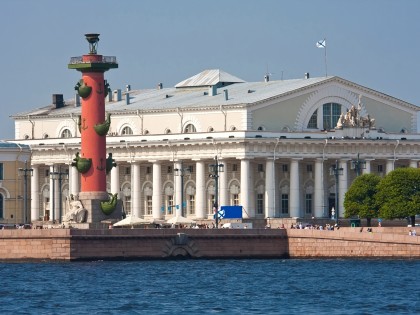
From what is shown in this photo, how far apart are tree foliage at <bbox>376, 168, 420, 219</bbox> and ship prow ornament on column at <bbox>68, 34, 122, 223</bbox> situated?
18.1 metres

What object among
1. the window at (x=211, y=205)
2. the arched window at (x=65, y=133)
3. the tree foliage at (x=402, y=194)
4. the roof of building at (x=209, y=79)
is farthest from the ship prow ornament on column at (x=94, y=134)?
the arched window at (x=65, y=133)

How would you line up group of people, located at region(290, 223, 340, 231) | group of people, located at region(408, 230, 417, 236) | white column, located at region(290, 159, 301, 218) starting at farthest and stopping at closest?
white column, located at region(290, 159, 301, 218), group of people, located at region(290, 223, 340, 231), group of people, located at region(408, 230, 417, 236)

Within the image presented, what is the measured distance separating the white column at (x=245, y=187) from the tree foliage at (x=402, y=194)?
1189cm

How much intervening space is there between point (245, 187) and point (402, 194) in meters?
13.8

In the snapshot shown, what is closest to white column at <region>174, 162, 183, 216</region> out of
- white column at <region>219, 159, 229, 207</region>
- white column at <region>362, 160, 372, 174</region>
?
white column at <region>219, 159, 229, 207</region>

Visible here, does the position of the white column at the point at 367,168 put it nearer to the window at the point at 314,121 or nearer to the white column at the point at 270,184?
the window at the point at 314,121

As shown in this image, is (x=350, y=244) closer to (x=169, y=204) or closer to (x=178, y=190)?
(x=178, y=190)

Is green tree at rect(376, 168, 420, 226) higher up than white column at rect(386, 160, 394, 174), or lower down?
lower down

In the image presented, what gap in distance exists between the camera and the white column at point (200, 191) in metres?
150

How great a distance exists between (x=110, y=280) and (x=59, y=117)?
53430 millimetres

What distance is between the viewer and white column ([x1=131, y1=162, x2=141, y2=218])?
15438cm

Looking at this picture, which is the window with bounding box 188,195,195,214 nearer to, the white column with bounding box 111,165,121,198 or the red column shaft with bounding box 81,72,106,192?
the white column with bounding box 111,165,121,198

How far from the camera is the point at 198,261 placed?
124125 millimetres

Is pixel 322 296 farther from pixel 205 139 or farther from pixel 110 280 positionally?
pixel 205 139
